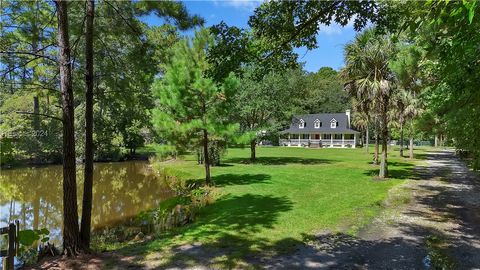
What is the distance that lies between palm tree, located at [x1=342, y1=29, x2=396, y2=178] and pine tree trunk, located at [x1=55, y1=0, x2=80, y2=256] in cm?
1198

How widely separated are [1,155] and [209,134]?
11.7m

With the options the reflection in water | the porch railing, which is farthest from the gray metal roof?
the reflection in water

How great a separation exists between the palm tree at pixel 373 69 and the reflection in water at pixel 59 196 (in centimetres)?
988

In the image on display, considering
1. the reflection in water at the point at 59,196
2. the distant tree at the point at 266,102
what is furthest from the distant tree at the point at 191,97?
the distant tree at the point at 266,102

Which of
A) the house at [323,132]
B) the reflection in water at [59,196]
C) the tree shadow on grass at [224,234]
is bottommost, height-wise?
the reflection in water at [59,196]

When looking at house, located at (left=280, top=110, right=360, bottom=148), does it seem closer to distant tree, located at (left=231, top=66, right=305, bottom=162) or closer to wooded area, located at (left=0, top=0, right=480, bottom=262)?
distant tree, located at (left=231, top=66, right=305, bottom=162)

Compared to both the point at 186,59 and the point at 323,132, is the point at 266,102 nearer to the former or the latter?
the point at 186,59

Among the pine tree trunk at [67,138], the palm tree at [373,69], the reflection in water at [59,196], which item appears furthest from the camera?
the palm tree at [373,69]

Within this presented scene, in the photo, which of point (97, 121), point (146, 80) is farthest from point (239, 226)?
point (97, 121)

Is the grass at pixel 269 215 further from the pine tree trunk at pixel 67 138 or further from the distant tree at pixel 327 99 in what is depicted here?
the distant tree at pixel 327 99

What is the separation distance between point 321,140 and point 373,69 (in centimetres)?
4305

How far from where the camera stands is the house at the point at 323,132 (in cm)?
5669

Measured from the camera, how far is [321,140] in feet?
192

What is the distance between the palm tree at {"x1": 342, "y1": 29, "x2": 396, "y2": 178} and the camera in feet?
50.7
